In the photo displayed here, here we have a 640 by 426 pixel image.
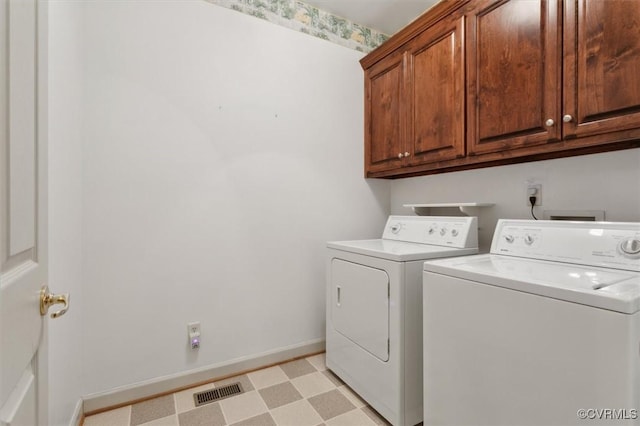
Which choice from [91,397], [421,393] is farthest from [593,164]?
[91,397]

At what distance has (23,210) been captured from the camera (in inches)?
21.9

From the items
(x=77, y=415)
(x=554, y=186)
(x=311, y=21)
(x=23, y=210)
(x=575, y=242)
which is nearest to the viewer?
(x=23, y=210)

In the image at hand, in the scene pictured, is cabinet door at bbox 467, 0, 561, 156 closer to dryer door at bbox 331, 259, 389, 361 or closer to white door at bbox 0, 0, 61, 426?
dryer door at bbox 331, 259, 389, 361

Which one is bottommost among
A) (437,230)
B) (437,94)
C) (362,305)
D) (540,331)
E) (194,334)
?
(194,334)

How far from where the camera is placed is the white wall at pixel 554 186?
53.2 inches

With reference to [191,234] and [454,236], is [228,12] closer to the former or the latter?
[191,234]

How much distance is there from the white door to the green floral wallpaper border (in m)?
1.61

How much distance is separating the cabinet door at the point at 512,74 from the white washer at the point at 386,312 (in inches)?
20.3

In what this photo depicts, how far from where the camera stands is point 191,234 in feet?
5.95

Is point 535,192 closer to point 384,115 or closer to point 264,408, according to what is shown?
point 384,115

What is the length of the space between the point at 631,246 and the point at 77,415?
2.51 metres

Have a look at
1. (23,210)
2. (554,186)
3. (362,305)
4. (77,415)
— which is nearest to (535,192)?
(554,186)

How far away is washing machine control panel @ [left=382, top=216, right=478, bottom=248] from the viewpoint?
171cm

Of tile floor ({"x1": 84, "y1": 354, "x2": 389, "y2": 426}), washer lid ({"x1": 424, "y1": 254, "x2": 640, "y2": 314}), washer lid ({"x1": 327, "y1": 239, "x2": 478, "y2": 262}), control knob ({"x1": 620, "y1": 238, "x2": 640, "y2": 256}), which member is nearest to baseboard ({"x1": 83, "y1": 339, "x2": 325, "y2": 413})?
tile floor ({"x1": 84, "y1": 354, "x2": 389, "y2": 426})
